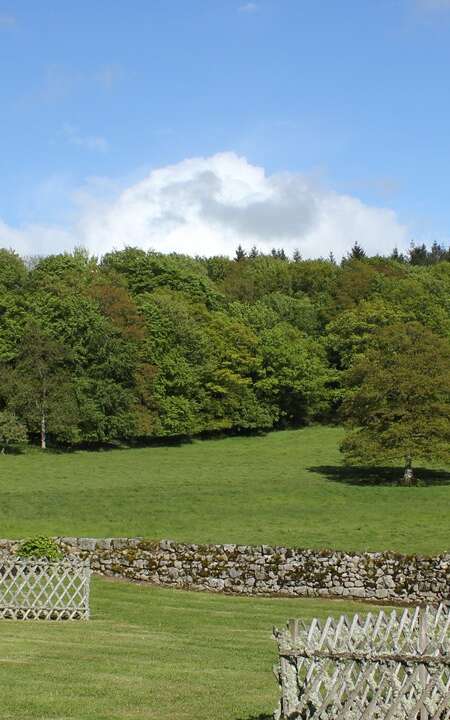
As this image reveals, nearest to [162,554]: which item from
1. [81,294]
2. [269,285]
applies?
[81,294]

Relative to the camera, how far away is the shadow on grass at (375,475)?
5984 centimetres

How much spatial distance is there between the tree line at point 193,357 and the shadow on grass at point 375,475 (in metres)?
1.88

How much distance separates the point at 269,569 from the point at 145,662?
15.2m

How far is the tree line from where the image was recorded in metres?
62.7

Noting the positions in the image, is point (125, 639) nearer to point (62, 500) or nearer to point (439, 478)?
point (62, 500)

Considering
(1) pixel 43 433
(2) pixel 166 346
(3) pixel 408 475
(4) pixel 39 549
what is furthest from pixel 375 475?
(4) pixel 39 549

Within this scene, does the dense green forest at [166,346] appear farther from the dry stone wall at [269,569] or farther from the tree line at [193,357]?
the dry stone wall at [269,569]

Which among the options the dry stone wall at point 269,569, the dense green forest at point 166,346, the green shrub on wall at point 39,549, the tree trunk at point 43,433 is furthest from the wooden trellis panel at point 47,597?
the tree trunk at point 43,433

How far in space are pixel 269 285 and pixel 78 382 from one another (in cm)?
6059

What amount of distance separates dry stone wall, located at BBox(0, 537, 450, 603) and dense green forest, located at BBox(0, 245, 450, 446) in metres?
33.8

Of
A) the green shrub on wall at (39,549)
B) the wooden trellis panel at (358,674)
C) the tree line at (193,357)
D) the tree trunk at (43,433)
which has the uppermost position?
the tree line at (193,357)

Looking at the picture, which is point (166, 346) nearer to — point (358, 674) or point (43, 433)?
point (43, 433)

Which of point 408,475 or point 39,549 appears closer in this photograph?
point 39,549

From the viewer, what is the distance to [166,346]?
8669 centimetres
